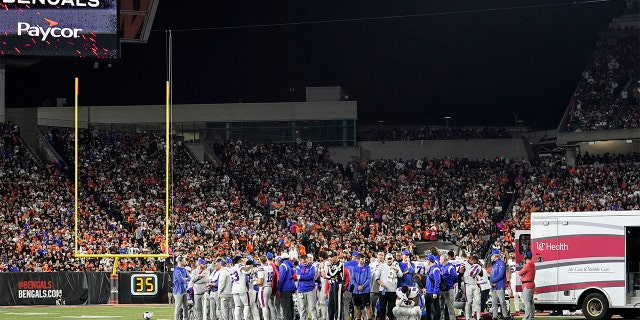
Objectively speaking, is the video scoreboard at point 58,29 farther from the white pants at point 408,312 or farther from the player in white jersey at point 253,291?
the white pants at point 408,312

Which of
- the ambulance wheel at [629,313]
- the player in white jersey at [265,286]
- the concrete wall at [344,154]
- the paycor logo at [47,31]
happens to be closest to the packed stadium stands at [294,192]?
the concrete wall at [344,154]

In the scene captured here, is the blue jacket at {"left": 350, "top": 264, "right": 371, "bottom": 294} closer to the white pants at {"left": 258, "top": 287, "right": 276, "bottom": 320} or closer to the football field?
the white pants at {"left": 258, "top": 287, "right": 276, "bottom": 320}

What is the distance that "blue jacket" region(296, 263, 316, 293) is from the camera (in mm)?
20781

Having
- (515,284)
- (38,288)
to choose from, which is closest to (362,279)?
(515,284)

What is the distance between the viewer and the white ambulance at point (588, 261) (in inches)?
885

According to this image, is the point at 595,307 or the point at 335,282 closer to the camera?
the point at 335,282

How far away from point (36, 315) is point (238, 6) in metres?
21.2

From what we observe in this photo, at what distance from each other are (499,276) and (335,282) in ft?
10.6

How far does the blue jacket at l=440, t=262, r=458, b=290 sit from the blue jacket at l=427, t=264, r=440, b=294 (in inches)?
8.6

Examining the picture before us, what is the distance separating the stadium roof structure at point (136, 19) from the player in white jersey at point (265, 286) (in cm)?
1168

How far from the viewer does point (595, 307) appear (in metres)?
22.8

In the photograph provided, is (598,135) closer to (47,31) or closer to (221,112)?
(221,112)

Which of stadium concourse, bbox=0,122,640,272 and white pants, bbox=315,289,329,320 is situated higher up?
stadium concourse, bbox=0,122,640,272

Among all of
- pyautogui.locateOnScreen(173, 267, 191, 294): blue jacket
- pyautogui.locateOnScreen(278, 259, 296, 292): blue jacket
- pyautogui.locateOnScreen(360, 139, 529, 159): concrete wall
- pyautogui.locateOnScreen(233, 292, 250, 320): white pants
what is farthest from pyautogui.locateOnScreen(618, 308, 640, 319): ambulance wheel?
pyautogui.locateOnScreen(360, 139, 529, 159): concrete wall
